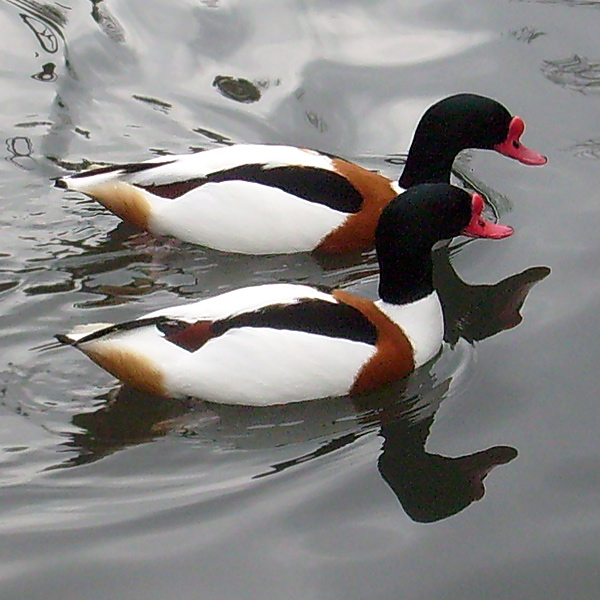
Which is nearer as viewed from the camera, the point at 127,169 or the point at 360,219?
the point at 360,219

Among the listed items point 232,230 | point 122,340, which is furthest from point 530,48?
point 122,340

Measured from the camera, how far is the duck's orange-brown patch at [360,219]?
7613mm

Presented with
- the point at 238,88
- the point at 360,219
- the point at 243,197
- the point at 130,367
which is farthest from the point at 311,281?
Result: the point at 238,88

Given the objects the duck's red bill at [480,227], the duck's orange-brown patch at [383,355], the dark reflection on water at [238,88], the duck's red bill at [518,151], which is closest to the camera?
the duck's orange-brown patch at [383,355]

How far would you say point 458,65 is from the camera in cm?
980

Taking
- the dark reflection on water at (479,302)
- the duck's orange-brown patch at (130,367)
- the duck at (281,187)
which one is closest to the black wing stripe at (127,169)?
the duck at (281,187)

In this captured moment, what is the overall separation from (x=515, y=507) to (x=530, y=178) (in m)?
3.43

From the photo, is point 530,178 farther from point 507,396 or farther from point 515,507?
point 515,507

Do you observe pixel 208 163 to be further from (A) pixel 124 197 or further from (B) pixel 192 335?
(B) pixel 192 335

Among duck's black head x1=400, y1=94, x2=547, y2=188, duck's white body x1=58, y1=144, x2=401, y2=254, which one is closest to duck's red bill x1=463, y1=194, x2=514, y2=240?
duck's white body x1=58, y1=144, x2=401, y2=254

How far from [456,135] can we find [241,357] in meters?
2.61

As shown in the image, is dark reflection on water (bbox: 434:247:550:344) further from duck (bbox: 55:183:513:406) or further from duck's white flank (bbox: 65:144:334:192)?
duck's white flank (bbox: 65:144:334:192)

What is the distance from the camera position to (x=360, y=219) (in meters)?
7.62

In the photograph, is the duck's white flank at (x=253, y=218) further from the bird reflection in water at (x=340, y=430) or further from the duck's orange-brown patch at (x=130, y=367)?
the duck's orange-brown patch at (x=130, y=367)
